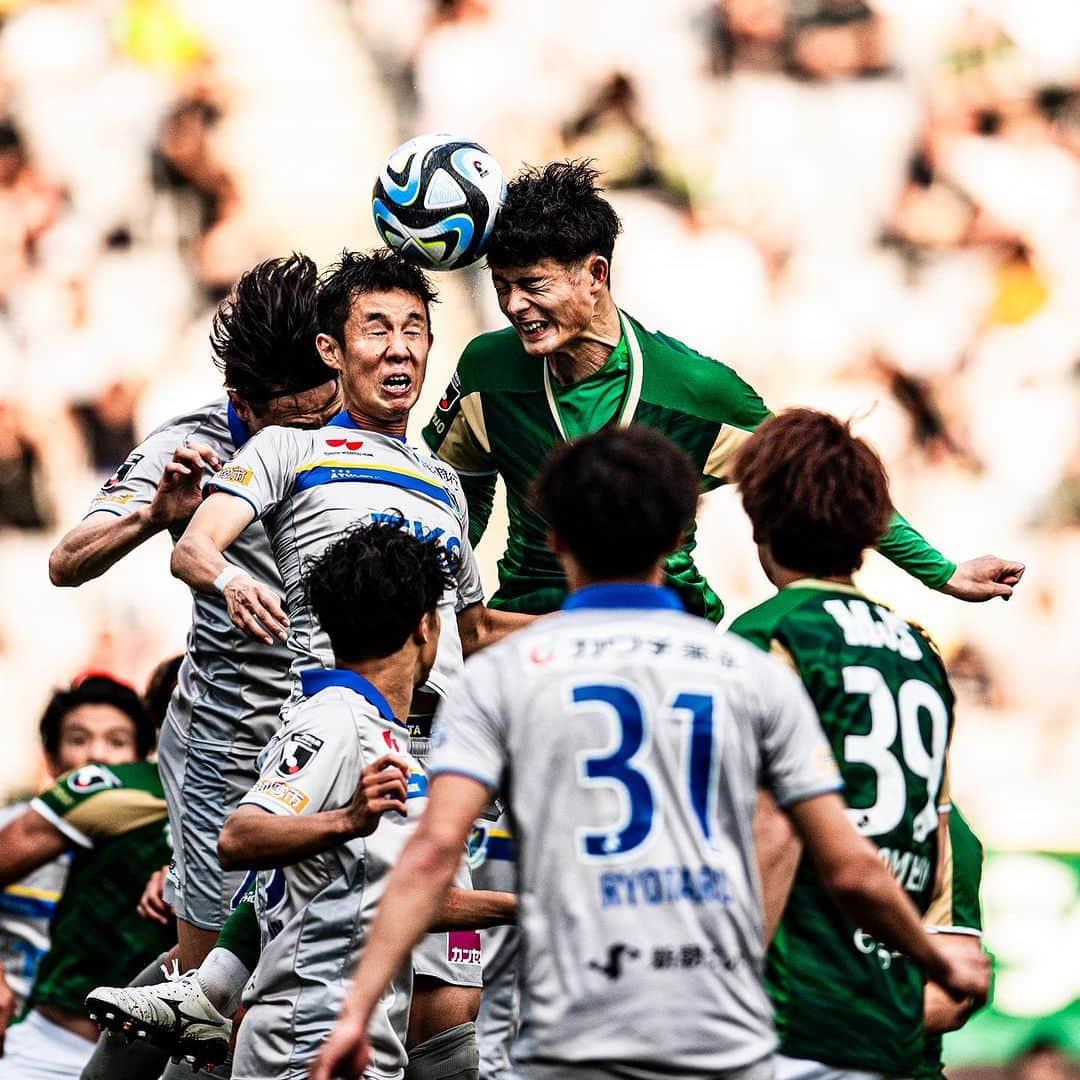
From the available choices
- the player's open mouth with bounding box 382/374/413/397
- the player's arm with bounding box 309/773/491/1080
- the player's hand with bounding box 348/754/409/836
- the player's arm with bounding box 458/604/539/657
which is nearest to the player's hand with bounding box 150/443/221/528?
the player's open mouth with bounding box 382/374/413/397

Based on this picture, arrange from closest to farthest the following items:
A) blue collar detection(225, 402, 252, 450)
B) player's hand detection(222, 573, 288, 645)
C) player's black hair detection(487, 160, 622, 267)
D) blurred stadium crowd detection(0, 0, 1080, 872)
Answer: player's hand detection(222, 573, 288, 645) → player's black hair detection(487, 160, 622, 267) → blue collar detection(225, 402, 252, 450) → blurred stadium crowd detection(0, 0, 1080, 872)

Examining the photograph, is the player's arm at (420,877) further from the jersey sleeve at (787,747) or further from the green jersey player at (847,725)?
the green jersey player at (847,725)

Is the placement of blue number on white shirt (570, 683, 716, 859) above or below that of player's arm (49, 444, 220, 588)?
below

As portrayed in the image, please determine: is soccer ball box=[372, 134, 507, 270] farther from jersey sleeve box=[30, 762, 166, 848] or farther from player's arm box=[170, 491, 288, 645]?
jersey sleeve box=[30, 762, 166, 848]

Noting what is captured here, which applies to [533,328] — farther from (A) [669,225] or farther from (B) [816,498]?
(A) [669,225]

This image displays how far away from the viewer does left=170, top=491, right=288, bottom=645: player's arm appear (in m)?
4.34

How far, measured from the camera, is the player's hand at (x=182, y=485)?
16.3 ft

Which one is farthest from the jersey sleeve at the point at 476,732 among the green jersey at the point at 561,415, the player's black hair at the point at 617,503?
the green jersey at the point at 561,415

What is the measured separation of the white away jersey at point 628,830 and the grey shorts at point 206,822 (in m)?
2.46

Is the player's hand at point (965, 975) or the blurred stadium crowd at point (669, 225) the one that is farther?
the blurred stadium crowd at point (669, 225)

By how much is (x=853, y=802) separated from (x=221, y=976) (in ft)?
6.14

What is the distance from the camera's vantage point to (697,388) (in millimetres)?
5500

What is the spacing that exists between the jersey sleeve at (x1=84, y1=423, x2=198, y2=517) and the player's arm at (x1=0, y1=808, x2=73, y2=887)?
95cm

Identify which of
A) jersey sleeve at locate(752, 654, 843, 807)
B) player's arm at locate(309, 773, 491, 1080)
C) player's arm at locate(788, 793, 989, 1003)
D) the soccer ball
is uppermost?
the soccer ball
